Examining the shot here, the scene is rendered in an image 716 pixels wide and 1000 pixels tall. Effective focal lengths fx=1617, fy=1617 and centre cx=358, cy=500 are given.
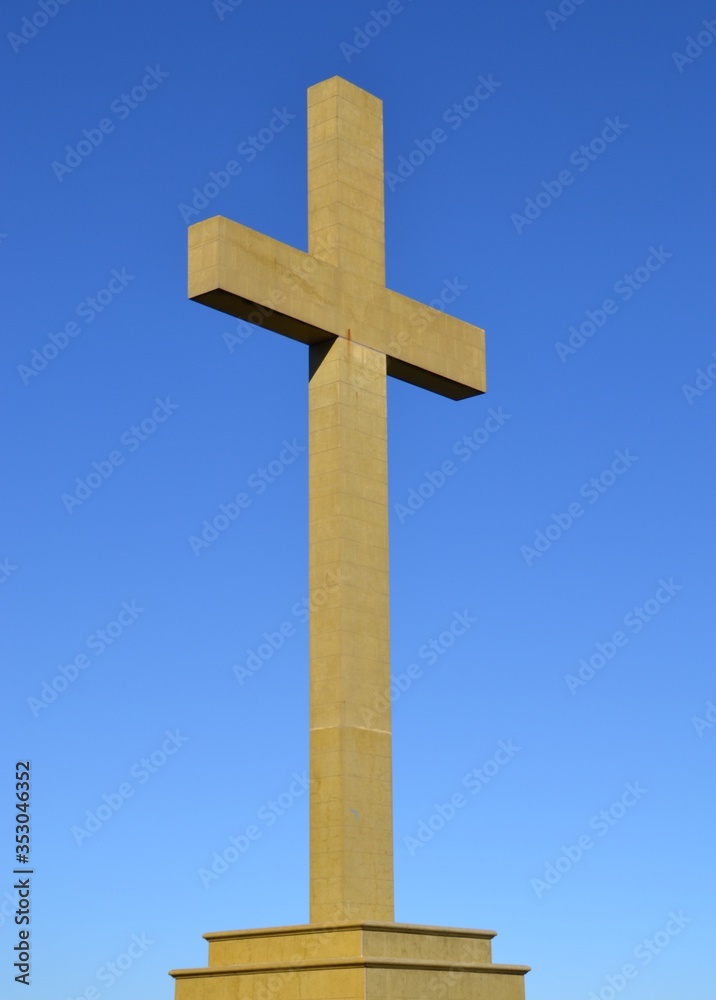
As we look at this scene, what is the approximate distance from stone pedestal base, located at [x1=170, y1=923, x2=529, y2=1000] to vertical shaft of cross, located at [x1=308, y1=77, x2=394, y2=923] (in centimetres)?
64

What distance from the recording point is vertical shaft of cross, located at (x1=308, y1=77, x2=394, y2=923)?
17.4m

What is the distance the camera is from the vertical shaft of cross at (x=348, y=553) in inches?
685

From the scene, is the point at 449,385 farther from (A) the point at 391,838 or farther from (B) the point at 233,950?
(B) the point at 233,950

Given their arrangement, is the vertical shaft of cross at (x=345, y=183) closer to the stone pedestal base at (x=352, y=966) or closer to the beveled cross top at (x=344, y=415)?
the beveled cross top at (x=344, y=415)

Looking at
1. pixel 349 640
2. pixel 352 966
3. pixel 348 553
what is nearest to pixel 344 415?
pixel 348 553

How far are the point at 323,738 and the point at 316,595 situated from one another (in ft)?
5.30

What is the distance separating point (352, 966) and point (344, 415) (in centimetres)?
614

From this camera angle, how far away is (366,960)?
1593 centimetres

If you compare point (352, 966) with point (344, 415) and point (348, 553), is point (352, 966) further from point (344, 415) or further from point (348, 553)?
point (344, 415)

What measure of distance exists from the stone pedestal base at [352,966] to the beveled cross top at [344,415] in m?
0.66

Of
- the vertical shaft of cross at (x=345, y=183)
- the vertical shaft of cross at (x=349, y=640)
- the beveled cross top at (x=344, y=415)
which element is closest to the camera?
the vertical shaft of cross at (x=349, y=640)

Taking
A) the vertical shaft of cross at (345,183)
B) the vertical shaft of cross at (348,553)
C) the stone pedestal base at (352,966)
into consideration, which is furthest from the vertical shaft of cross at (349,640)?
the vertical shaft of cross at (345,183)

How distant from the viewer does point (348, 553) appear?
18.2 metres

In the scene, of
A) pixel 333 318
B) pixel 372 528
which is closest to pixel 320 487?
pixel 372 528
